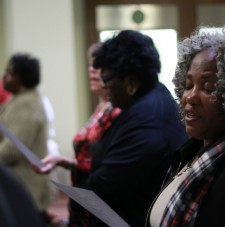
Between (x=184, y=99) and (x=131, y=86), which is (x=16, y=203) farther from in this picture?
(x=131, y=86)

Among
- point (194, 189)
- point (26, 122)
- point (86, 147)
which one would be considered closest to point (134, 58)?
point (86, 147)

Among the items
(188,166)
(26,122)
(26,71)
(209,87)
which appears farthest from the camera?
(26,71)

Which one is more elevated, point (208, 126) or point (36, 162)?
point (208, 126)

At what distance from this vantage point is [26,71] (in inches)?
137

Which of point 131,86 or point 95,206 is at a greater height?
point 131,86

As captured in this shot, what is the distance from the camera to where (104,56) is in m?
2.14

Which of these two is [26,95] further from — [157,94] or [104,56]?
[157,94]

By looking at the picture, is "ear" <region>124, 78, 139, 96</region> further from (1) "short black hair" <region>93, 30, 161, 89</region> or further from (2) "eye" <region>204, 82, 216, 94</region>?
(2) "eye" <region>204, 82, 216, 94</region>

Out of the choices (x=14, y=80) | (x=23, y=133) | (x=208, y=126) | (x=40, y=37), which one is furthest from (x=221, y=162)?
(x=40, y=37)

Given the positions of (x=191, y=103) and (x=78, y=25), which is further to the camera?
(x=78, y=25)

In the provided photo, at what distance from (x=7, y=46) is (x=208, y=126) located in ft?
13.5

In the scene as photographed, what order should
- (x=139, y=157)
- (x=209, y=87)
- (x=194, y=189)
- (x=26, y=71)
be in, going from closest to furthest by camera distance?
1. (x=194, y=189)
2. (x=209, y=87)
3. (x=139, y=157)
4. (x=26, y=71)

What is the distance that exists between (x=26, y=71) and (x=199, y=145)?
2.19m

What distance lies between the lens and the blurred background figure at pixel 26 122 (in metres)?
3.27
